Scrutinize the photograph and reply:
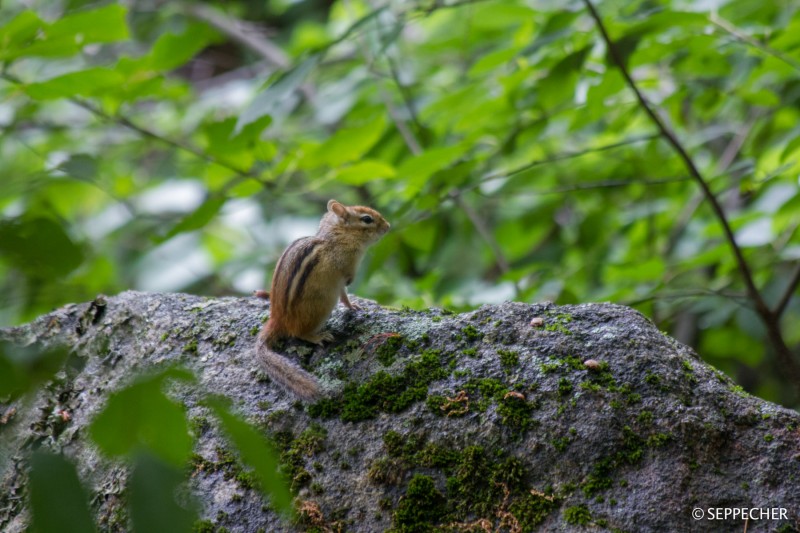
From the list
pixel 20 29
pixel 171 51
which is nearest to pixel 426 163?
pixel 171 51

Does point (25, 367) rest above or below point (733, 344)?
above

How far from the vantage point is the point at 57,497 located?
709mm

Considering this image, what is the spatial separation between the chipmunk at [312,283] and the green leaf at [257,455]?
1.13 m

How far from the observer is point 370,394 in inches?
74.0

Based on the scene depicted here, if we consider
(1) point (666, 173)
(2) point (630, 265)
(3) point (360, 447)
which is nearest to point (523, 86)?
(2) point (630, 265)

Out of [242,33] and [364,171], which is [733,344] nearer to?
[364,171]

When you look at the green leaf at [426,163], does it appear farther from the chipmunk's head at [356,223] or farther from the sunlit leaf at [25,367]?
the sunlit leaf at [25,367]

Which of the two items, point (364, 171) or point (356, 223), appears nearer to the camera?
point (364, 171)

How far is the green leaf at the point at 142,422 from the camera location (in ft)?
2.47

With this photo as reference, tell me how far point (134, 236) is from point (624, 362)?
3.58m

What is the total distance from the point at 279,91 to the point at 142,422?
1620mm

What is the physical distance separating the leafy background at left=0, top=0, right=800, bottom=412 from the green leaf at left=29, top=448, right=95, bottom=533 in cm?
29

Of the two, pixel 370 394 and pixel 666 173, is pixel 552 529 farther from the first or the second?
pixel 666 173

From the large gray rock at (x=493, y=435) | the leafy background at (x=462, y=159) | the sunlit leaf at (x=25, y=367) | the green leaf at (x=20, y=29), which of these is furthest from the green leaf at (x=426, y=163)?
the sunlit leaf at (x=25, y=367)
